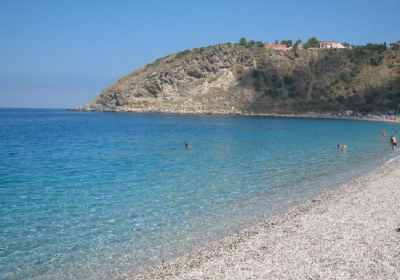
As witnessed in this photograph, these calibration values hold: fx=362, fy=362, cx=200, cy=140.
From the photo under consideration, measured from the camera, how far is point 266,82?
4557 inches

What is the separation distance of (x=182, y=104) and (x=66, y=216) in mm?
108434

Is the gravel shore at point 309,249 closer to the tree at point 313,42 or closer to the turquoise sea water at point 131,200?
the turquoise sea water at point 131,200

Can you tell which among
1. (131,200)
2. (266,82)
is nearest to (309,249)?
(131,200)

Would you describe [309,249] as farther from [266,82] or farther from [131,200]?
[266,82]

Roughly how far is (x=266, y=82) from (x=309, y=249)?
111 meters

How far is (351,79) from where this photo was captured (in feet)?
355

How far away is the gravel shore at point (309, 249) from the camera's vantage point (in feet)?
24.2

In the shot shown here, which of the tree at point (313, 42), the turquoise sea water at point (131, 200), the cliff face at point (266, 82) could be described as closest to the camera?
the turquoise sea water at point (131, 200)

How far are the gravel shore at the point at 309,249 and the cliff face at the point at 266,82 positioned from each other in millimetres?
97171

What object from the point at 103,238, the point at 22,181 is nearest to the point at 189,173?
the point at 22,181

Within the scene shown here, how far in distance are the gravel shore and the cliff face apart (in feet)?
319

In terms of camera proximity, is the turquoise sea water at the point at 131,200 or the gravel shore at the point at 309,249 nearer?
the gravel shore at the point at 309,249

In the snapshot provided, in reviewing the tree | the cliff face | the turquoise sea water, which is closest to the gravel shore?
the turquoise sea water

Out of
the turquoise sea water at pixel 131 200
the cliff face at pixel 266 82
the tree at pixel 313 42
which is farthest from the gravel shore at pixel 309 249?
the tree at pixel 313 42
